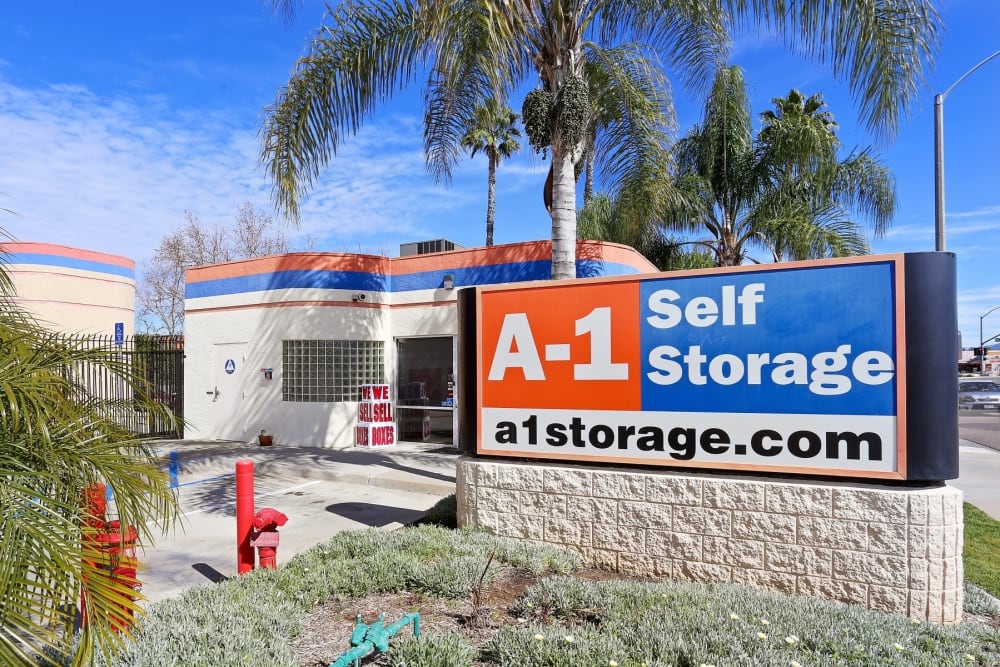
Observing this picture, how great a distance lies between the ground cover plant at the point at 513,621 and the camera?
10.8 feet

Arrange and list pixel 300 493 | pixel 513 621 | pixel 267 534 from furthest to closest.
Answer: pixel 300 493 < pixel 267 534 < pixel 513 621

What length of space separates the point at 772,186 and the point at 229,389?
15216mm

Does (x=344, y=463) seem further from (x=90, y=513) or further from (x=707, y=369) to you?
(x=90, y=513)

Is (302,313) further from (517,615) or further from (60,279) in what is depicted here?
(60,279)

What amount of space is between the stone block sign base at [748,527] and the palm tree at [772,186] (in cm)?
1075

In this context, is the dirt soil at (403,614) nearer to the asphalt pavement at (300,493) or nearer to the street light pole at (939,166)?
the asphalt pavement at (300,493)

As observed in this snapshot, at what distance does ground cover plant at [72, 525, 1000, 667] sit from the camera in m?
3.30

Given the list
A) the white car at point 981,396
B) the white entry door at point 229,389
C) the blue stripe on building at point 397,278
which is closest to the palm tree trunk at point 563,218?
the blue stripe on building at point 397,278

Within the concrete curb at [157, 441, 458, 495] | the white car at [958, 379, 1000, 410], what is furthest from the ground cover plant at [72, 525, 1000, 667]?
the white car at [958, 379, 1000, 410]

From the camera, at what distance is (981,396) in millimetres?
28891

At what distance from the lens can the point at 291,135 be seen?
28.9ft

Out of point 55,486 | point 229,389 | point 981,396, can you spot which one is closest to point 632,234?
point 229,389

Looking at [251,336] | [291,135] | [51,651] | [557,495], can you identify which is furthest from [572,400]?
[251,336]

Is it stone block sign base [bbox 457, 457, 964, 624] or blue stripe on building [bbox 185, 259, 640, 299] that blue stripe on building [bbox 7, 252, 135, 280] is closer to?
blue stripe on building [bbox 185, 259, 640, 299]
